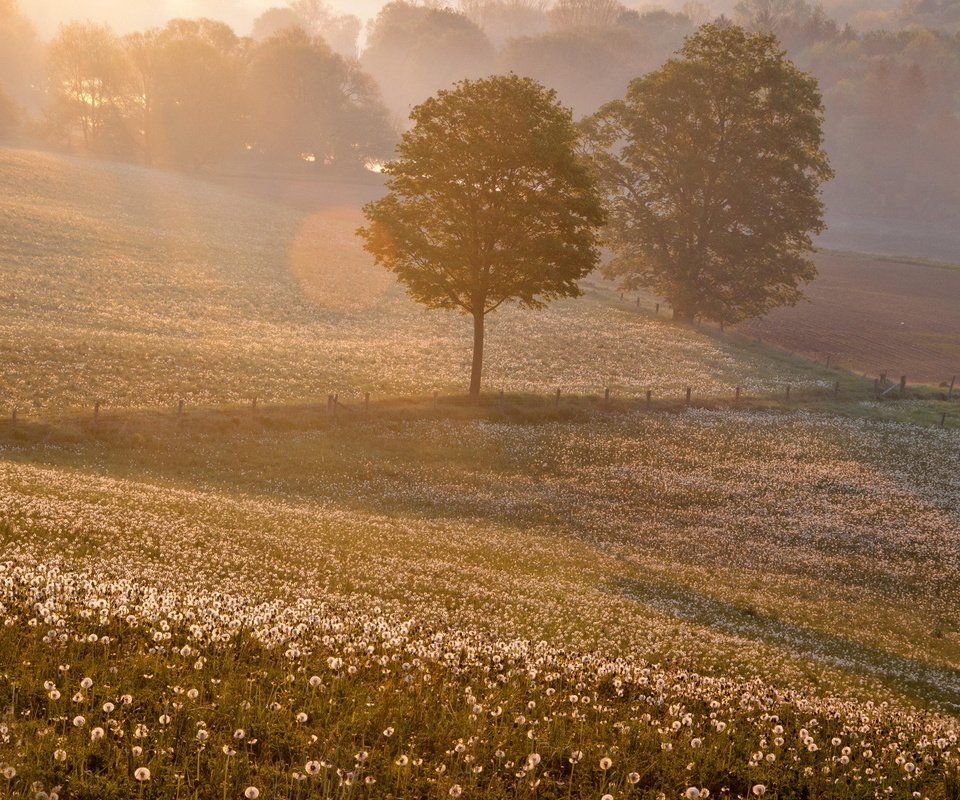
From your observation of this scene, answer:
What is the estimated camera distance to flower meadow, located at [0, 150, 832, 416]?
4509 centimetres

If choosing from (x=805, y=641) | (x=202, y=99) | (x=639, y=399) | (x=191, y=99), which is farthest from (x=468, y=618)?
(x=191, y=99)

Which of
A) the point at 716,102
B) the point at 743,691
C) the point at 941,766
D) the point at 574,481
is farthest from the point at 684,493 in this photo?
the point at 716,102

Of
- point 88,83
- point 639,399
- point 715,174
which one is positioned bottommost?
point 639,399

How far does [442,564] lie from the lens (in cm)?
2350

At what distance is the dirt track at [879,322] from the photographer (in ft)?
250

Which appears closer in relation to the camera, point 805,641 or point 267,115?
point 805,641

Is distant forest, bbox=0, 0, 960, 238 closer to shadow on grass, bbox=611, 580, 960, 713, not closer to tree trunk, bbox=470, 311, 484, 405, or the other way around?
tree trunk, bbox=470, 311, 484, 405

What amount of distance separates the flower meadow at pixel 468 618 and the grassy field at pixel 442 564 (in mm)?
79

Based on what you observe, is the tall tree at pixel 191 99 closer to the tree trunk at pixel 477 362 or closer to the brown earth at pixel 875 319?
the brown earth at pixel 875 319

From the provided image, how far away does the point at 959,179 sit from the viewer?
177 metres

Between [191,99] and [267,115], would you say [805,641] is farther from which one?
[267,115]

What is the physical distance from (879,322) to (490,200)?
5891cm

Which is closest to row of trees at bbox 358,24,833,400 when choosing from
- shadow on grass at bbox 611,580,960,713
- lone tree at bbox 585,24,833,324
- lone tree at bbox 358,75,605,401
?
lone tree at bbox 585,24,833,324

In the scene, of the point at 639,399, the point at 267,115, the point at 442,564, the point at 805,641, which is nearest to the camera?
the point at 805,641
